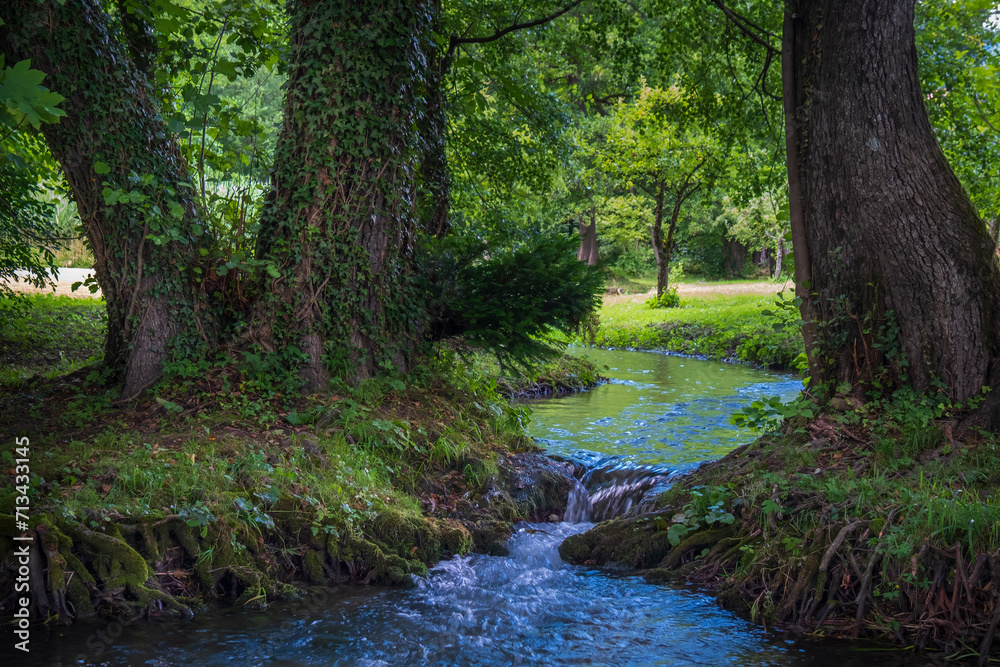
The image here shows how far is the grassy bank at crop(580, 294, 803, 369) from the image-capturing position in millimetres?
18062

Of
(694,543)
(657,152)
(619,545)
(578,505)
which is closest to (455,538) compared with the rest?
(619,545)

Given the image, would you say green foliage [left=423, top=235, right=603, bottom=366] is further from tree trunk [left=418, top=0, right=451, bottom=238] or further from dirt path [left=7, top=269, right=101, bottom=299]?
dirt path [left=7, top=269, right=101, bottom=299]

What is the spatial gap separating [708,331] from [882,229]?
16202 mm

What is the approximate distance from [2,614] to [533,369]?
5390 millimetres

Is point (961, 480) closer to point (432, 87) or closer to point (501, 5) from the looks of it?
point (432, 87)

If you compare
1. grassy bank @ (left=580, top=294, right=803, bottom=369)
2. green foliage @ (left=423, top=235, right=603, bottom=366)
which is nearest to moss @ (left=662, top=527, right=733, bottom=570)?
green foliage @ (left=423, top=235, right=603, bottom=366)

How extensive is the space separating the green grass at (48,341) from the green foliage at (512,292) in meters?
4.89

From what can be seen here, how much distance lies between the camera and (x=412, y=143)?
7.36 m

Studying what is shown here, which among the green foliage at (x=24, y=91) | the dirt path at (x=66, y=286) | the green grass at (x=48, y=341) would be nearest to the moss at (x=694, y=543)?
the green foliage at (x=24, y=91)

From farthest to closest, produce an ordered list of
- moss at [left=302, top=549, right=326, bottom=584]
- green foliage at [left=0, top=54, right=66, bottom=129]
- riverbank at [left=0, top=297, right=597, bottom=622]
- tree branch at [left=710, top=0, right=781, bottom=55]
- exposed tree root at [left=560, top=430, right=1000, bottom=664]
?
tree branch at [left=710, top=0, right=781, bottom=55] < moss at [left=302, top=549, right=326, bottom=584] < riverbank at [left=0, top=297, right=597, bottom=622] < exposed tree root at [left=560, top=430, right=1000, bottom=664] < green foliage at [left=0, top=54, right=66, bottom=129]

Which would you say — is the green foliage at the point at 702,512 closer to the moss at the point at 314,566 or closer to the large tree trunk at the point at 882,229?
the large tree trunk at the point at 882,229

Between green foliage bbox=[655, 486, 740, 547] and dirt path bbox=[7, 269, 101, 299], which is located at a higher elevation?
Result: dirt path bbox=[7, 269, 101, 299]

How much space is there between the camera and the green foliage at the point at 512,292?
7.57 m

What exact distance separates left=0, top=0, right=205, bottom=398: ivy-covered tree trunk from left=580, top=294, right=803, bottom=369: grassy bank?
1183cm
